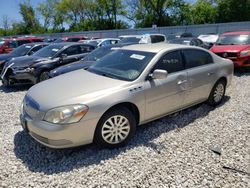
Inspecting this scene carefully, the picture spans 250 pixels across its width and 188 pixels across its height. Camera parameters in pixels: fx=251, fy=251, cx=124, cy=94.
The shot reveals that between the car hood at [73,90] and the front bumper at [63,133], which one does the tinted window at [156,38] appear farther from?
the front bumper at [63,133]

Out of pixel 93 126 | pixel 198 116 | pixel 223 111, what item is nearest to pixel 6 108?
pixel 93 126

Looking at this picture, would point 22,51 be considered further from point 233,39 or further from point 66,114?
point 233,39

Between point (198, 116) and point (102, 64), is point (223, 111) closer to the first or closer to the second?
point (198, 116)

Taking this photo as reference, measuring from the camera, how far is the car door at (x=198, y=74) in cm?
474

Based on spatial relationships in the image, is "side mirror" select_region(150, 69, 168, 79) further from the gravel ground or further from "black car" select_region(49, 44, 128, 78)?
"black car" select_region(49, 44, 128, 78)

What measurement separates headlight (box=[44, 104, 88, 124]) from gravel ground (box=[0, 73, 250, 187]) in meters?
0.62

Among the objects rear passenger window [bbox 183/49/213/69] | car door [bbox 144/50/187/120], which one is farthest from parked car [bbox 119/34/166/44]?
car door [bbox 144/50/187/120]

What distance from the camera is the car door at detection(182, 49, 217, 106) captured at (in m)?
4.74

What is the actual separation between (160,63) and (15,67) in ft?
17.4

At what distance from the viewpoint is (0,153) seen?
3.74 m

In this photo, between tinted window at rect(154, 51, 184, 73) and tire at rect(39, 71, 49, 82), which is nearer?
tinted window at rect(154, 51, 184, 73)

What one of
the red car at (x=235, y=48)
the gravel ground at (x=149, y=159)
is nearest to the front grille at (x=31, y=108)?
the gravel ground at (x=149, y=159)

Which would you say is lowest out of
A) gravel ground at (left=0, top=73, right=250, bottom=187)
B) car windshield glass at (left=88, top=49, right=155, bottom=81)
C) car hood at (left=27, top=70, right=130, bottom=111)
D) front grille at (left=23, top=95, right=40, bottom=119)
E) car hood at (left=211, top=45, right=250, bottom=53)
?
gravel ground at (left=0, top=73, right=250, bottom=187)

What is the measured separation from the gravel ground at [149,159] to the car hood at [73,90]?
790 millimetres
